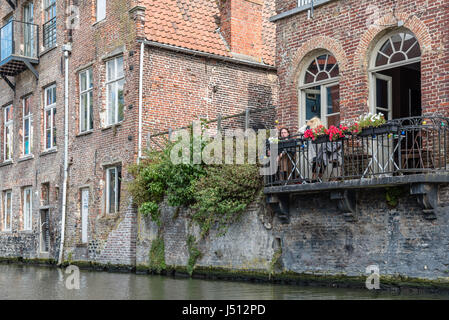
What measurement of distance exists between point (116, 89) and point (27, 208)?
792 cm

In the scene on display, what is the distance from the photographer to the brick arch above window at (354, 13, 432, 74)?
1321 cm

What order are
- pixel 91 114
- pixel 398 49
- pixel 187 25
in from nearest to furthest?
pixel 398 49 → pixel 187 25 → pixel 91 114

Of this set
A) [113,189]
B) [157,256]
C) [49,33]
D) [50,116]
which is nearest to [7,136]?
[50,116]

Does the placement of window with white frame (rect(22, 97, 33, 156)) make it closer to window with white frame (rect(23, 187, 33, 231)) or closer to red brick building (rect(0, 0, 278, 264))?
red brick building (rect(0, 0, 278, 264))

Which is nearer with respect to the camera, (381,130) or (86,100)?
(381,130)

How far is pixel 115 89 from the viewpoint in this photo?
20.9 m

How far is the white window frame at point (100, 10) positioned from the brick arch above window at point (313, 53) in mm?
8157

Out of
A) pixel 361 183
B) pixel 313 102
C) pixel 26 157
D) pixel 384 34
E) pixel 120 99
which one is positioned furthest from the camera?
pixel 26 157

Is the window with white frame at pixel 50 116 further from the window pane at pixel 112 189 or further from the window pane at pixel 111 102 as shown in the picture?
the window pane at pixel 112 189

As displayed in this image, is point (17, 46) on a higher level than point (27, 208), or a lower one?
higher

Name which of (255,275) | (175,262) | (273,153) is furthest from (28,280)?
(273,153)

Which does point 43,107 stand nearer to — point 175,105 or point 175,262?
point 175,105

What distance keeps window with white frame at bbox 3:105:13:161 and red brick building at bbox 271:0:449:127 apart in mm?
14927

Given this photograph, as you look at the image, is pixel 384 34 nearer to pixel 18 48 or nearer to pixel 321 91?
pixel 321 91
